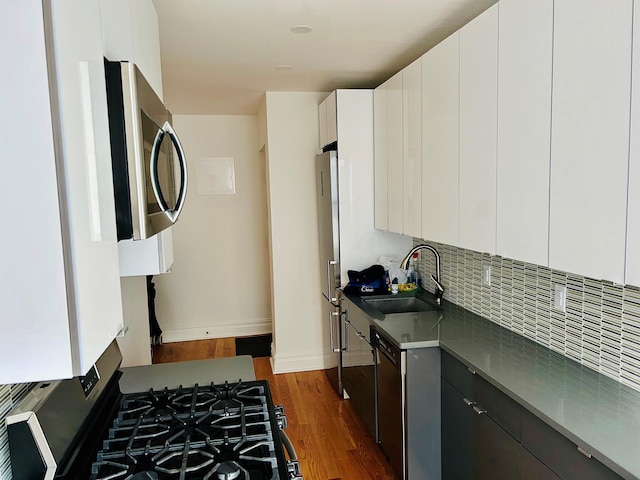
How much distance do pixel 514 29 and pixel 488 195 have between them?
64 centimetres

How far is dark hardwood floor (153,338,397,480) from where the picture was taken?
9.17 feet

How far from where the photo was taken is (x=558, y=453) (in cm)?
146

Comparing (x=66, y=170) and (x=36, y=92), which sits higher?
(x=36, y=92)

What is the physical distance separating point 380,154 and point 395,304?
109cm

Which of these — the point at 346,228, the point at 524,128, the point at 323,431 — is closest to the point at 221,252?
the point at 346,228

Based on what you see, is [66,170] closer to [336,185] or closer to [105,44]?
[105,44]

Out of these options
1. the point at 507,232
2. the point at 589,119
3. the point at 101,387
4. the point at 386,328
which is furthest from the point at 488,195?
the point at 101,387

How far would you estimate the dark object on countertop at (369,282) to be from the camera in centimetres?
341

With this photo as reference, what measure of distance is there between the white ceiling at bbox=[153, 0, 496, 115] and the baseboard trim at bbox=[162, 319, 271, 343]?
270 cm

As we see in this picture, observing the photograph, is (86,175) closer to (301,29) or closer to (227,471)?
(227,471)

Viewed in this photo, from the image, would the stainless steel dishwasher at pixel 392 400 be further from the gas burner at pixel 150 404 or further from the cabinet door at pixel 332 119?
the cabinet door at pixel 332 119

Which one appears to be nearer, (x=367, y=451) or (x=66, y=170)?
(x=66, y=170)

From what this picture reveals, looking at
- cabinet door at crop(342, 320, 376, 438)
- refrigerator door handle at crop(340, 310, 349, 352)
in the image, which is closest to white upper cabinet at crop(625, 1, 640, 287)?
cabinet door at crop(342, 320, 376, 438)

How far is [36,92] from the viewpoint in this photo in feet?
2.08
